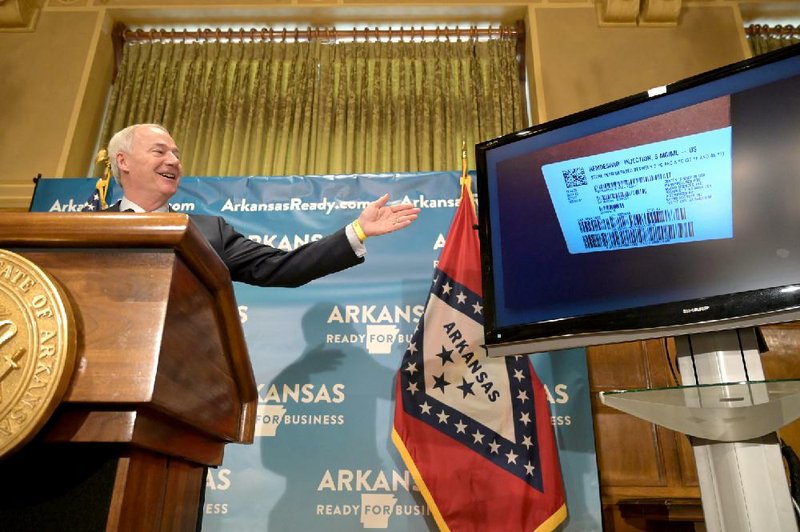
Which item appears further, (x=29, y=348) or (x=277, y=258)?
(x=277, y=258)

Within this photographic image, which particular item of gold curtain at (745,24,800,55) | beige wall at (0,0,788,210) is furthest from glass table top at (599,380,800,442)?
gold curtain at (745,24,800,55)

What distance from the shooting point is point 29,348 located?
636 millimetres

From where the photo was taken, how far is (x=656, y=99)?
4.60 ft

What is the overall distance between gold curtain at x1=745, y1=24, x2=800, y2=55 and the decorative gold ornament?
14.4ft

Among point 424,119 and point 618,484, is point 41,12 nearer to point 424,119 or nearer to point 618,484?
point 424,119

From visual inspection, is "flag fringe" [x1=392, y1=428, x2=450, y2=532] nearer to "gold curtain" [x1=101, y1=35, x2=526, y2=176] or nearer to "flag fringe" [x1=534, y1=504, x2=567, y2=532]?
"flag fringe" [x1=534, y1=504, x2=567, y2=532]

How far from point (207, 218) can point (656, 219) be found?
1330 mm

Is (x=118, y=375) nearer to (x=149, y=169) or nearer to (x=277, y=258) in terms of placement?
(x=277, y=258)

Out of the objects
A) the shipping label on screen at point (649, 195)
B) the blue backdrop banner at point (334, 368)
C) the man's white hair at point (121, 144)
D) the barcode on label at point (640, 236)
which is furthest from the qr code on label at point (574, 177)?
the man's white hair at point (121, 144)

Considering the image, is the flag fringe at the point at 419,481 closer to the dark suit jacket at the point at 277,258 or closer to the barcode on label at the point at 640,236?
the dark suit jacket at the point at 277,258

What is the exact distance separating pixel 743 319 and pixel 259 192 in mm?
2157

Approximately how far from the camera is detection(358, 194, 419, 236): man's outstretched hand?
5.12 ft

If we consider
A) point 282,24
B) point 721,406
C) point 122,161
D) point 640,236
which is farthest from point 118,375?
point 282,24

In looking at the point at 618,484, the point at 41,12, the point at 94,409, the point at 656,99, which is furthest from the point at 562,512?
the point at 41,12
